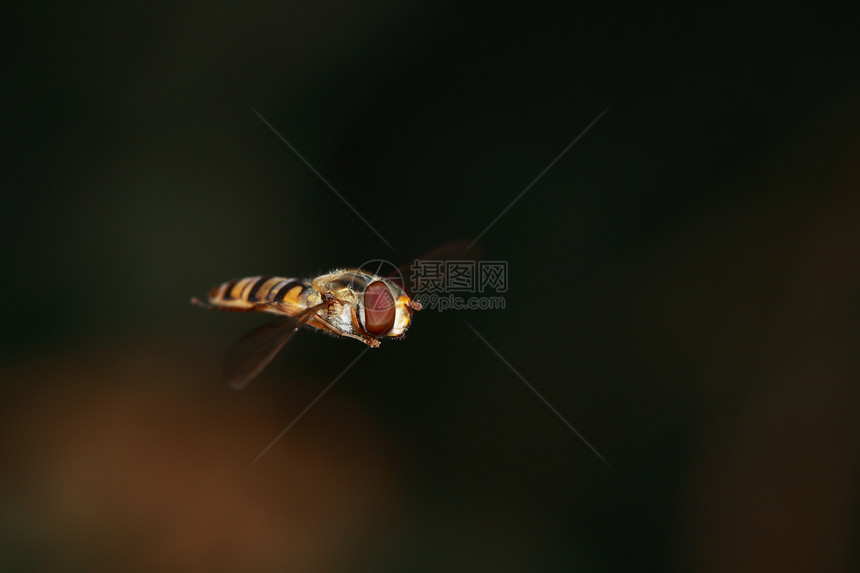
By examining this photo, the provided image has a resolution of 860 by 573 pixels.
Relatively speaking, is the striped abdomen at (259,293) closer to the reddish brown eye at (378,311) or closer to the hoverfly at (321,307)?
the hoverfly at (321,307)

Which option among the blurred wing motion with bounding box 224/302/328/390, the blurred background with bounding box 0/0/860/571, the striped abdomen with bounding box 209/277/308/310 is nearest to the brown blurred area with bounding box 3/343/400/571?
the blurred background with bounding box 0/0/860/571

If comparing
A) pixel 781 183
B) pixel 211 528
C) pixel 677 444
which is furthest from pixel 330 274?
pixel 781 183

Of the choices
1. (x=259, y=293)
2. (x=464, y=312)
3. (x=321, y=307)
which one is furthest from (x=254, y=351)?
(x=464, y=312)

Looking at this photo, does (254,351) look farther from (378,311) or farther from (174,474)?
(174,474)

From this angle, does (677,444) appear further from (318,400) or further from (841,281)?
(318,400)

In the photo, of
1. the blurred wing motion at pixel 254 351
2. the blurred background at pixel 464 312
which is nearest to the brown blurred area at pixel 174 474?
the blurred background at pixel 464 312
